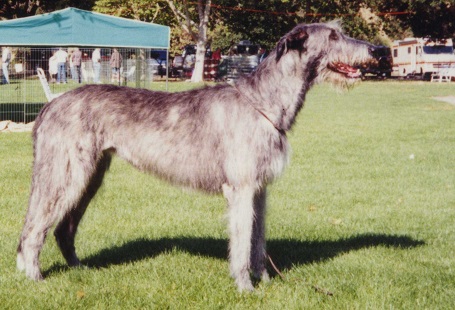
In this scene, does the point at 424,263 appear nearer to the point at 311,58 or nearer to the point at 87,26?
the point at 311,58

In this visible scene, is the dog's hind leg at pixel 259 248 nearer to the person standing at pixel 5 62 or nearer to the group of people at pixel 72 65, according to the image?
the group of people at pixel 72 65

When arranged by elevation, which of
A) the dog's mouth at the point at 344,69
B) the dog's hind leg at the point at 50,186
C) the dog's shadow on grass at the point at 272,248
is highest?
the dog's mouth at the point at 344,69

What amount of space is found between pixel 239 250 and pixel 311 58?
167 centimetres

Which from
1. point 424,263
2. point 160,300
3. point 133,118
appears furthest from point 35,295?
point 424,263

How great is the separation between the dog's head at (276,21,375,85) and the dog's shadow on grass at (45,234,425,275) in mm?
1861

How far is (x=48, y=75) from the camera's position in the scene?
21.8 metres

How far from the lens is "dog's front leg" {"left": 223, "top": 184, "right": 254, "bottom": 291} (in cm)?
529

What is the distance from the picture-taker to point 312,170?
36.1 ft

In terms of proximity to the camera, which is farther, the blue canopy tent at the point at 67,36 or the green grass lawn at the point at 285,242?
the blue canopy tent at the point at 67,36

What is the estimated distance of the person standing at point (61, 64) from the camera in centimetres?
2145

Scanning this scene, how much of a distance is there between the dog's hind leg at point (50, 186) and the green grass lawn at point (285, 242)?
32 cm

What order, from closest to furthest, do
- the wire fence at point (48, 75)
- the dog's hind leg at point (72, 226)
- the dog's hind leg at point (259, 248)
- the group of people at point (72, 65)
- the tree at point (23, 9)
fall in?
the dog's hind leg at point (259, 248) → the dog's hind leg at point (72, 226) → the wire fence at point (48, 75) → the group of people at point (72, 65) → the tree at point (23, 9)

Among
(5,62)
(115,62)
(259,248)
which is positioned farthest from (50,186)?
(5,62)

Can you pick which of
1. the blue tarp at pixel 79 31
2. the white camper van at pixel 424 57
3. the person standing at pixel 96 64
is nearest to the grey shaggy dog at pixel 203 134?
the blue tarp at pixel 79 31
